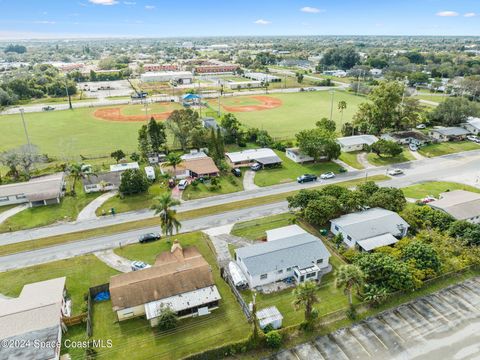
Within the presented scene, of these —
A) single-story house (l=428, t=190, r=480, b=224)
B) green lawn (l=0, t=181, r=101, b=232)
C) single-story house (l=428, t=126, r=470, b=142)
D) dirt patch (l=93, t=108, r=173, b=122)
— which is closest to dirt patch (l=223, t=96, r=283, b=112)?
dirt patch (l=93, t=108, r=173, b=122)

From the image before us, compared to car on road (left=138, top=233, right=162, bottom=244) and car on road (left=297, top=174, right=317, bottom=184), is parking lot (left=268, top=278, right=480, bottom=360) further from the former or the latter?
car on road (left=297, top=174, right=317, bottom=184)

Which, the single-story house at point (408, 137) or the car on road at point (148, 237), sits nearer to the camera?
the car on road at point (148, 237)

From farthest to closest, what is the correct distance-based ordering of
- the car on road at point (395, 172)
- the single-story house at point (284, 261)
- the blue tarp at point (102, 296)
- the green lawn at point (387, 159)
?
the green lawn at point (387, 159) < the car on road at point (395, 172) < the single-story house at point (284, 261) < the blue tarp at point (102, 296)

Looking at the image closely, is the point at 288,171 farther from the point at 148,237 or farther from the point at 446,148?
the point at 446,148

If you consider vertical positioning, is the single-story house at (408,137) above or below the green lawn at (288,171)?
above

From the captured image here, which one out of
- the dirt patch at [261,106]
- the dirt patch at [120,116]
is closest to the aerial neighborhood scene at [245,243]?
the dirt patch at [120,116]

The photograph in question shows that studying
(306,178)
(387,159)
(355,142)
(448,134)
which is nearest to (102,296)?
(306,178)

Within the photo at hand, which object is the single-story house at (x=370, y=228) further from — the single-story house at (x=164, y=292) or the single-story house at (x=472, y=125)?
the single-story house at (x=472, y=125)
